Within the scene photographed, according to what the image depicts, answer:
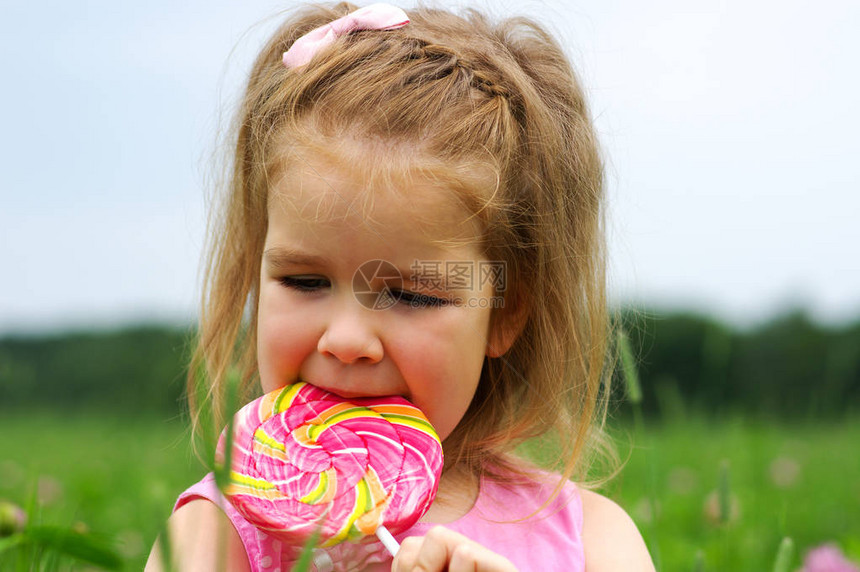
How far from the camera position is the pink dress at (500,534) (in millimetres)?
1573

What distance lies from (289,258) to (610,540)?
0.86m

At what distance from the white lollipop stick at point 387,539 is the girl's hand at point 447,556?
2.9 inches

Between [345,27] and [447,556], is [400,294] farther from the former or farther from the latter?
[345,27]

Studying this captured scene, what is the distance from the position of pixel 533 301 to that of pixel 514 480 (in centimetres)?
37

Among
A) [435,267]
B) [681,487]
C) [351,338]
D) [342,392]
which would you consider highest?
[435,267]

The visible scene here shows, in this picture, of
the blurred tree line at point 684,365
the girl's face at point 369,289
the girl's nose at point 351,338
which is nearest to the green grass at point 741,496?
the girl's face at point 369,289

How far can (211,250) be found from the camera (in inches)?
85.0

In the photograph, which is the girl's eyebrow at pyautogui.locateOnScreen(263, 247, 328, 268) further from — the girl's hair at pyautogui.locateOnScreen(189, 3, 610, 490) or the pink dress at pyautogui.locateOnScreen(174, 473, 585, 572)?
the pink dress at pyautogui.locateOnScreen(174, 473, 585, 572)

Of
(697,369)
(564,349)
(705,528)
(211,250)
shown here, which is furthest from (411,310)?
(697,369)

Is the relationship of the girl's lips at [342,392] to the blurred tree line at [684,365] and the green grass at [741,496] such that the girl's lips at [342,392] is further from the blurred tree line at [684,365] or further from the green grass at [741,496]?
the blurred tree line at [684,365]

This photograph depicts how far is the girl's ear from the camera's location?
6.01 feet

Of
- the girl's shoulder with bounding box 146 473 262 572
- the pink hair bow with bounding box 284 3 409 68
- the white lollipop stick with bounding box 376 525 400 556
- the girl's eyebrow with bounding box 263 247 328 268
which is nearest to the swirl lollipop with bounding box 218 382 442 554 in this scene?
the white lollipop stick with bounding box 376 525 400 556

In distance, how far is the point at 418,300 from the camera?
1597 mm

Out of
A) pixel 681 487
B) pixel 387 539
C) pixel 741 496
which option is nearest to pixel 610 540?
pixel 387 539
